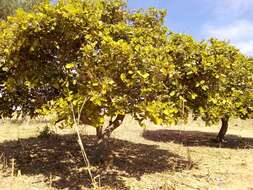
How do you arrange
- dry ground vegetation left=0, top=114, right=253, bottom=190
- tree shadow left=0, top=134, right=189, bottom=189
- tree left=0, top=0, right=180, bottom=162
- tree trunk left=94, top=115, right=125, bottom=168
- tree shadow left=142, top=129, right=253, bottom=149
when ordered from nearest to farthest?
tree left=0, top=0, right=180, bottom=162
dry ground vegetation left=0, top=114, right=253, bottom=190
tree shadow left=0, top=134, right=189, bottom=189
tree trunk left=94, top=115, right=125, bottom=168
tree shadow left=142, top=129, right=253, bottom=149

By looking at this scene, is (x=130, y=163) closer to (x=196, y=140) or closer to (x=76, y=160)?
(x=76, y=160)

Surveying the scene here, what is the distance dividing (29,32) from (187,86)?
3.82 m

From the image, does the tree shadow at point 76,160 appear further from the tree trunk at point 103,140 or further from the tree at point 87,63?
the tree at point 87,63

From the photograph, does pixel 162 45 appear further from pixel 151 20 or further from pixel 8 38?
pixel 8 38

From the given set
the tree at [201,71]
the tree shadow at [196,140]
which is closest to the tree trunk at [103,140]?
the tree at [201,71]

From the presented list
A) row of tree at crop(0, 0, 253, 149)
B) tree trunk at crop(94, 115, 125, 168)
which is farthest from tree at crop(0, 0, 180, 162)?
tree trunk at crop(94, 115, 125, 168)

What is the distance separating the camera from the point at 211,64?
30.1ft

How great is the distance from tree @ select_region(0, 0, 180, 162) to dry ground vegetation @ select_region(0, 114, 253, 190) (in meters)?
1.54

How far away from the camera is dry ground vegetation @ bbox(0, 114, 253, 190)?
9.16 m

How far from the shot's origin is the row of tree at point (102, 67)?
814 centimetres

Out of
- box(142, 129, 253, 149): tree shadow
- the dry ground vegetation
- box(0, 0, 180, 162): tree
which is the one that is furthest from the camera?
box(142, 129, 253, 149): tree shadow

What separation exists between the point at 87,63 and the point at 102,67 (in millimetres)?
331

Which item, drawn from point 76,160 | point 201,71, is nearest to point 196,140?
point 76,160

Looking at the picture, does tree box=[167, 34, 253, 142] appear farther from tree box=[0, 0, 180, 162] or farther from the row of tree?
tree box=[0, 0, 180, 162]
